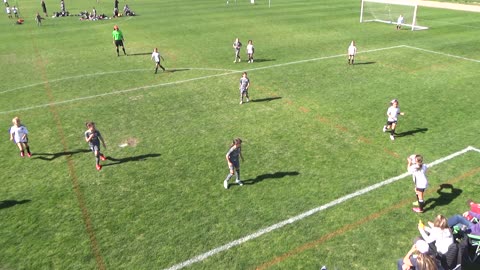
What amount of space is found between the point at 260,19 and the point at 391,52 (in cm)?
2068

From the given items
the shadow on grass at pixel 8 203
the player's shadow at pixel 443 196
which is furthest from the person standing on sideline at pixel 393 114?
the shadow on grass at pixel 8 203

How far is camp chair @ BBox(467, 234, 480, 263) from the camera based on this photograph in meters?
8.07

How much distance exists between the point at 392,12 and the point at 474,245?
131 ft

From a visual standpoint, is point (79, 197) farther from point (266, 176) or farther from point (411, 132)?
point (411, 132)

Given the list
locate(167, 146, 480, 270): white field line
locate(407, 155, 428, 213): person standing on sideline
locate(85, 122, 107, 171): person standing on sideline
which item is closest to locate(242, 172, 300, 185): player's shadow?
locate(167, 146, 480, 270): white field line

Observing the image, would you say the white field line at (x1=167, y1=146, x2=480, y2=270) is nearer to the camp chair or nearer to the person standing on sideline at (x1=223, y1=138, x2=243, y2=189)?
the person standing on sideline at (x1=223, y1=138, x2=243, y2=189)

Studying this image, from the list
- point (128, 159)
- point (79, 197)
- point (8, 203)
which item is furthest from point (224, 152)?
point (8, 203)

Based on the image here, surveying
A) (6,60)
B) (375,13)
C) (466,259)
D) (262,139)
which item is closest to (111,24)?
(6,60)

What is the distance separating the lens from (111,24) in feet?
147

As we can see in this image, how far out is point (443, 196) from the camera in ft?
37.5

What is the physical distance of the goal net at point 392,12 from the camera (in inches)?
1500

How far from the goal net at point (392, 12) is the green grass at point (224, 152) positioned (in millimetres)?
8675

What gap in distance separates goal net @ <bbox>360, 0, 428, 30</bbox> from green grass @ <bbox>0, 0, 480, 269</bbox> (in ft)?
28.5

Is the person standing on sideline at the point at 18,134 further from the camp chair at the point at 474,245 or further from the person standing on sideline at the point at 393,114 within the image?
the camp chair at the point at 474,245
